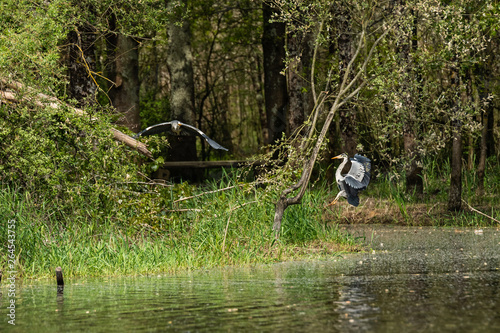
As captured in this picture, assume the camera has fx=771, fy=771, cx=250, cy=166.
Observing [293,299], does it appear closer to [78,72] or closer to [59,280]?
[59,280]

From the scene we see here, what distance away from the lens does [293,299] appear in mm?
6547

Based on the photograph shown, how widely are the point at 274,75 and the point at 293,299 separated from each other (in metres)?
12.7

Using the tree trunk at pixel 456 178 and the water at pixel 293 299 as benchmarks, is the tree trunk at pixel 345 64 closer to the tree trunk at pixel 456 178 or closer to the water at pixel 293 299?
the tree trunk at pixel 456 178

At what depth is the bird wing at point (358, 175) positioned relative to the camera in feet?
41.7

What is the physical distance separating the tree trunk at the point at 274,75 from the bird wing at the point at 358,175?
5.89 m

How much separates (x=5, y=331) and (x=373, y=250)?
21.2 ft

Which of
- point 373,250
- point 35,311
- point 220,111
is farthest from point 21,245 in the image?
point 220,111

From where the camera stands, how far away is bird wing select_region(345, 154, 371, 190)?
1270 cm

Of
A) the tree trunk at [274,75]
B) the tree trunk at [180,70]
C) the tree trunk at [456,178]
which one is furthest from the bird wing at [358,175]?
the tree trunk at [180,70]

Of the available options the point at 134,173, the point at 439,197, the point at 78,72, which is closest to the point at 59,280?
the point at 134,173

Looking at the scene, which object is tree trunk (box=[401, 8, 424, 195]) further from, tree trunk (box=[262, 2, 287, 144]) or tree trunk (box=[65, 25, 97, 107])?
tree trunk (box=[65, 25, 97, 107])

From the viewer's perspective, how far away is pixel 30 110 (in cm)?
1043

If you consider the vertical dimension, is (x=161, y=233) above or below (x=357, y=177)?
below

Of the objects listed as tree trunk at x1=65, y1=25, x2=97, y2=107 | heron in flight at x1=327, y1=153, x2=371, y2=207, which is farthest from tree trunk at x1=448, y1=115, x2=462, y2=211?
tree trunk at x1=65, y1=25, x2=97, y2=107
